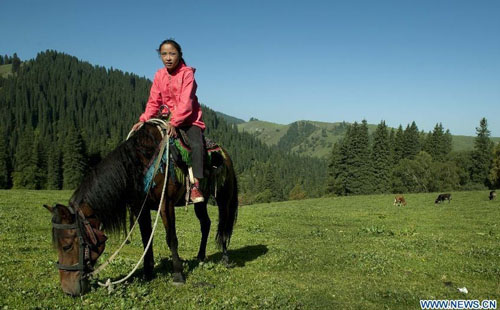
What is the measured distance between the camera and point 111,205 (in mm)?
6008

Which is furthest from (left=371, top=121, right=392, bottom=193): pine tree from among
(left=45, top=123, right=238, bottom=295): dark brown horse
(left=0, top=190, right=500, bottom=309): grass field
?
(left=45, top=123, right=238, bottom=295): dark brown horse

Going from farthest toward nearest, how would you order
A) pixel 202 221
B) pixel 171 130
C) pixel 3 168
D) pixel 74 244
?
pixel 3 168 < pixel 202 221 < pixel 171 130 < pixel 74 244

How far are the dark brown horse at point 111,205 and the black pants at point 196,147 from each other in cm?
28

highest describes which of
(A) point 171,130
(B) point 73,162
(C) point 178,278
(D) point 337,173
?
(A) point 171,130

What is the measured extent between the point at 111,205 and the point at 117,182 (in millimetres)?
421

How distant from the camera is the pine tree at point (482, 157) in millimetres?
79625

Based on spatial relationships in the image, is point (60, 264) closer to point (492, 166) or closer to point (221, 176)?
point (221, 176)

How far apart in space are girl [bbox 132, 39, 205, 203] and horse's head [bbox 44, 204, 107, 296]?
2.28 m

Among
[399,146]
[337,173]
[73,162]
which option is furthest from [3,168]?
[399,146]

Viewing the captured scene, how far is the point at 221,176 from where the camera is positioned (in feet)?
29.6

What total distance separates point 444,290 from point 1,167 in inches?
3785

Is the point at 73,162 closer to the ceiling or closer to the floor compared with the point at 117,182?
closer to the floor

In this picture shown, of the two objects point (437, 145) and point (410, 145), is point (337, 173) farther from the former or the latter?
point (437, 145)

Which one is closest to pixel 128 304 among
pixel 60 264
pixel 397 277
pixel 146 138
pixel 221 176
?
pixel 60 264
